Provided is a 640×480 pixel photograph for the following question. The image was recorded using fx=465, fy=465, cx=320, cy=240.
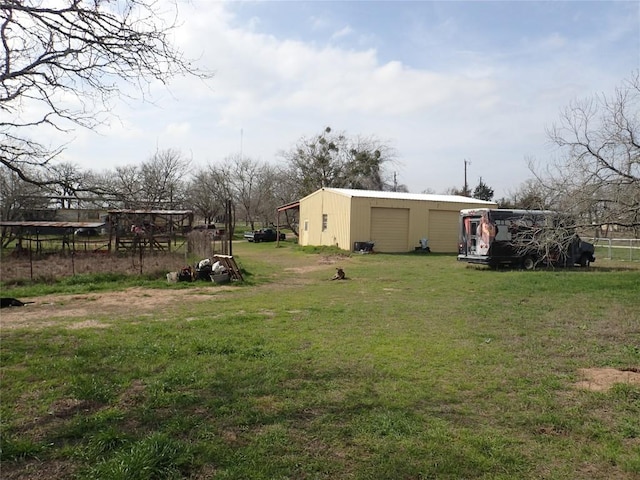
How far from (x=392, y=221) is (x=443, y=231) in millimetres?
3491

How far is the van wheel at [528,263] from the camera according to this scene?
17852 mm

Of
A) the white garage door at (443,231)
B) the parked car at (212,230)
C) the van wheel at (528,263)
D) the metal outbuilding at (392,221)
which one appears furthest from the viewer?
the white garage door at (443,231)

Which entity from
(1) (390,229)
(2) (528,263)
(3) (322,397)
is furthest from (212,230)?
(3) (322,397)

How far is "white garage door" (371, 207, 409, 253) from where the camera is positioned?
86.8 feet

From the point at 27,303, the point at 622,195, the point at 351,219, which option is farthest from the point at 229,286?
the point at 351,219

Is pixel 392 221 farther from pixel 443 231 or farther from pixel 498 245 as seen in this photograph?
pixel 498 245

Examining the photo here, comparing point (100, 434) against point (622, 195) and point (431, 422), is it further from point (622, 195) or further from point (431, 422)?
point (622, 195)

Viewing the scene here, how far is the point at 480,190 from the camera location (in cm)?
6225

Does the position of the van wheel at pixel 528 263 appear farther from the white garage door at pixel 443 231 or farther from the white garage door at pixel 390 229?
the white garage door at pixel 443 231

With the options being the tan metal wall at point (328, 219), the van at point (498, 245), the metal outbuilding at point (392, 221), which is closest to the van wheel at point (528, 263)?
the van at point (498, 245)

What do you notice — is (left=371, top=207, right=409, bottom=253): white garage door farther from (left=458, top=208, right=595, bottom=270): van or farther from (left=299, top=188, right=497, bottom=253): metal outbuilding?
(left=458, top=208, right=595, bottom=270): van

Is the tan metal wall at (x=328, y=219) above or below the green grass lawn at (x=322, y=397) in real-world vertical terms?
above

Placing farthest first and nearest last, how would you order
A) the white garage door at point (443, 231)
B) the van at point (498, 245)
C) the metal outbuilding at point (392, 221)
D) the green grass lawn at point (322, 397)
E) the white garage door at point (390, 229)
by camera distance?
the white garage door at point (443, 231), the white garage door at point (390, 229), the metal outbuilding at point (392, 221), the van at point (498, 245), the green grass lawn at point (322, 397)

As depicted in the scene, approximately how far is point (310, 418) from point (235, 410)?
26.6 inches
